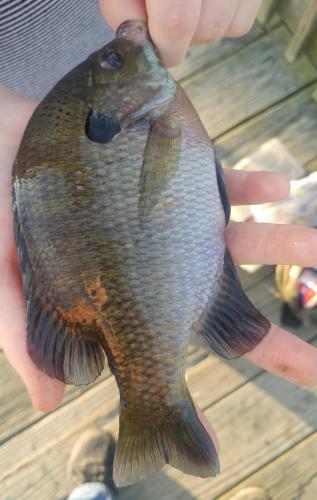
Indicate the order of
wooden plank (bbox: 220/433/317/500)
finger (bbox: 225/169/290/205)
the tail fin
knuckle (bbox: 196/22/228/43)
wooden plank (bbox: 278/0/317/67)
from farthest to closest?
1. wooden plank (bbox: 278/0/317/67)
2. wooden plank (bbox: 220/433/317/500)
3. finger (bbox: 225/169/290/205)
4. the tail fin
5. knuckle (bbox: 196/22/228/43)

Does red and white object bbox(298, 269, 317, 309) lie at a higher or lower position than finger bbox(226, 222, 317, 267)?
lower

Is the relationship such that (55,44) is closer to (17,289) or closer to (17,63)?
(17,63)

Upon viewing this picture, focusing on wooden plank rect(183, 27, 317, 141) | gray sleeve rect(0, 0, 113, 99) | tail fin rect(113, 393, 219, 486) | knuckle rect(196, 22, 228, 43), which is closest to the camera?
knuckle rect(196, 22, 228, 43)

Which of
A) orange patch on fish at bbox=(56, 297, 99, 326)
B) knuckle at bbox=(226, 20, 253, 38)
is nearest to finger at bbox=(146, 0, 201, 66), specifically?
knuckle at bbox=(226, 20, 253, 38)

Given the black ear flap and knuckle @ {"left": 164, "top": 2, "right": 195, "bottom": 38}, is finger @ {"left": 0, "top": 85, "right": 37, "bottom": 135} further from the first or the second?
knuckle @ {"left": 164, "top": 2, "right": 195, "bottom": 38}

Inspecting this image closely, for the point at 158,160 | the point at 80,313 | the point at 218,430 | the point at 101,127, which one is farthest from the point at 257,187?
the point at 218,430
